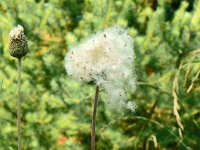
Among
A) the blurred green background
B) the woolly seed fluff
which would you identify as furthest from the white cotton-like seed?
the blurred green background

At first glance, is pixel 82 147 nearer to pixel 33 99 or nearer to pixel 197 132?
pixel 33 99

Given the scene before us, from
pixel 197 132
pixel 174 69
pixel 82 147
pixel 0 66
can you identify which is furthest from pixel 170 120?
pixel 0 66

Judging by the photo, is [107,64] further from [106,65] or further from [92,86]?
[92,86]

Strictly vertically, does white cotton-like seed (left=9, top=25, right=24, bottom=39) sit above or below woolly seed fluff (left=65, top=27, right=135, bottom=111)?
above

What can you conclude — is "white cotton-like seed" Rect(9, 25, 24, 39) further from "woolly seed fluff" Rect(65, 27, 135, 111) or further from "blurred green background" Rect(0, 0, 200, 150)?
"blurred green background" Rect(0, 0, 200, 150)

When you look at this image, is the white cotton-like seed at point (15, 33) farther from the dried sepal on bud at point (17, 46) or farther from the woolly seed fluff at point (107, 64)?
the woolly seed fluff at point (107, 64)

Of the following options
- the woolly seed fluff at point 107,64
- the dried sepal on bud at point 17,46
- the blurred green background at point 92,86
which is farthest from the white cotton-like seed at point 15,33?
the blurred green background at point 92,86
